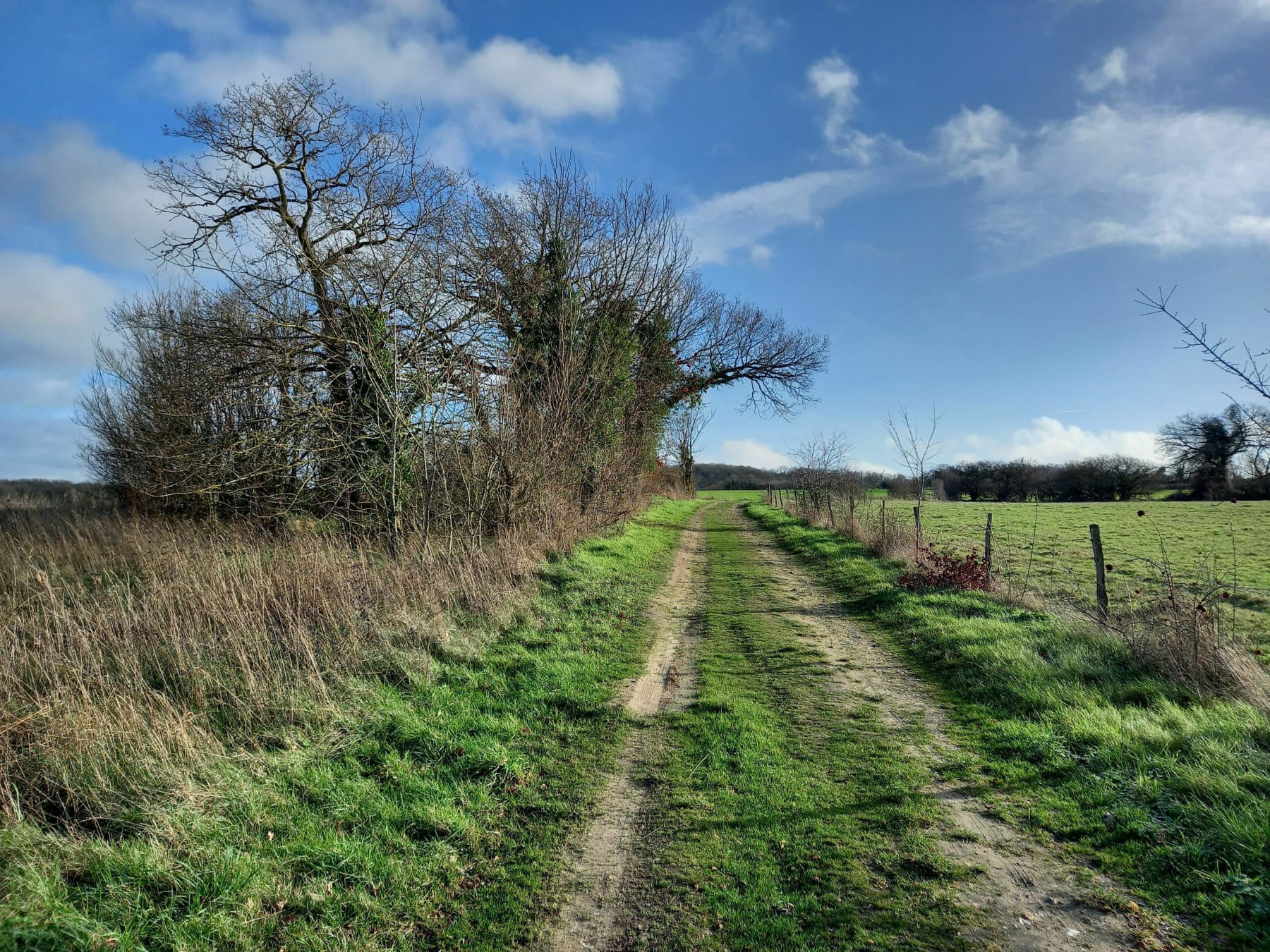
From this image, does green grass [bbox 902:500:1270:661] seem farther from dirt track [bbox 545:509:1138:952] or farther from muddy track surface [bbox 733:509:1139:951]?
dirt track [bbox 545:509:1138:952]

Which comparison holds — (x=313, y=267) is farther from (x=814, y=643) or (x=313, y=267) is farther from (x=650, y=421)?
(x=650, y=421)

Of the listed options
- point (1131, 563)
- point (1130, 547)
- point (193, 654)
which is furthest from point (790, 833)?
point (1130, 547)

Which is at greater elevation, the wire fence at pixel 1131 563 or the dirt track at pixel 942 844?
the wire fence at pixel 1131 563

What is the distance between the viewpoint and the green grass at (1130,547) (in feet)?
41.5

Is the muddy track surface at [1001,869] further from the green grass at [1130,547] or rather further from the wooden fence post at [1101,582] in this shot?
the wooden fence post at [1101,582]

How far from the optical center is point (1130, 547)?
2197 centimetres

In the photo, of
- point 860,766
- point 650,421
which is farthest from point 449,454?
point 650,421

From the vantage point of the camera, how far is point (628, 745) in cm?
543

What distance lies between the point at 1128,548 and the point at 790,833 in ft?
79.2

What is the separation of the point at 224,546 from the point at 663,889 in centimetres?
1089

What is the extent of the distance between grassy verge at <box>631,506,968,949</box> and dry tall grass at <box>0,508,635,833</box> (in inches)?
125

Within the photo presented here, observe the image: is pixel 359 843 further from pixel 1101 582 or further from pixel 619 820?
pixel 1101 582

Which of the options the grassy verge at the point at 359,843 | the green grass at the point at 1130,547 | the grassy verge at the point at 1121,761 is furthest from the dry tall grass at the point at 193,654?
the green grass at the point at 1130,547

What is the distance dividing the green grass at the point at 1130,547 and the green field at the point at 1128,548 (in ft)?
0.13
